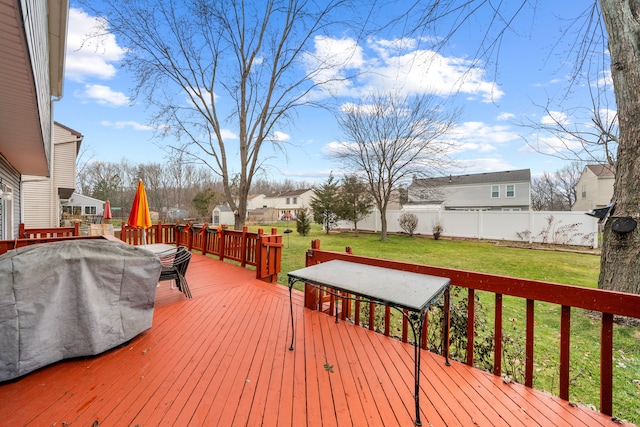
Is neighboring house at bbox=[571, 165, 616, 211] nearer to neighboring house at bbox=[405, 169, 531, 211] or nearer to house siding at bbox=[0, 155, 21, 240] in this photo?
neighboring house at bbox=[405, 169, 531, 211]

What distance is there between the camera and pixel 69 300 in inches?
87.2

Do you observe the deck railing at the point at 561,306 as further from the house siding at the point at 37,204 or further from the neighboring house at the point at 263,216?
the neighboring house at the point at 263,216

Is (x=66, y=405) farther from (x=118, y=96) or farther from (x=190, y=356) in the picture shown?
(x=118, y=96)

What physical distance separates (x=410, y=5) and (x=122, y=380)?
15.5ft

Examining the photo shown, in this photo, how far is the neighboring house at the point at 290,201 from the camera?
124 feet

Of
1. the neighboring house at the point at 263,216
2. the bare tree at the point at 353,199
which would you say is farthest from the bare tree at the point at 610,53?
the neighboring house at the point at 263,216

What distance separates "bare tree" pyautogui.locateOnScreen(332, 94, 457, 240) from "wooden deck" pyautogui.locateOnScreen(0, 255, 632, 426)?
1338cm

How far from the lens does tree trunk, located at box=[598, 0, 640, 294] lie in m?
3.37

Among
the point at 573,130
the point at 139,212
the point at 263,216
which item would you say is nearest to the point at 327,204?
the point at 139,212

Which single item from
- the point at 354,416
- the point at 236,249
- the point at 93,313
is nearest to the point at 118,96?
the point at 236,249

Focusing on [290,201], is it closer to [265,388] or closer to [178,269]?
[178,269]

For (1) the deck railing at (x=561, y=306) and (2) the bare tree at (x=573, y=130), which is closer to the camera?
(1) the deck railing at (x=561, y=306)

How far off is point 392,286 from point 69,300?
8.88ft

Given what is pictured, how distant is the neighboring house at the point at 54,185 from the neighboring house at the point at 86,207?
35.5ft
